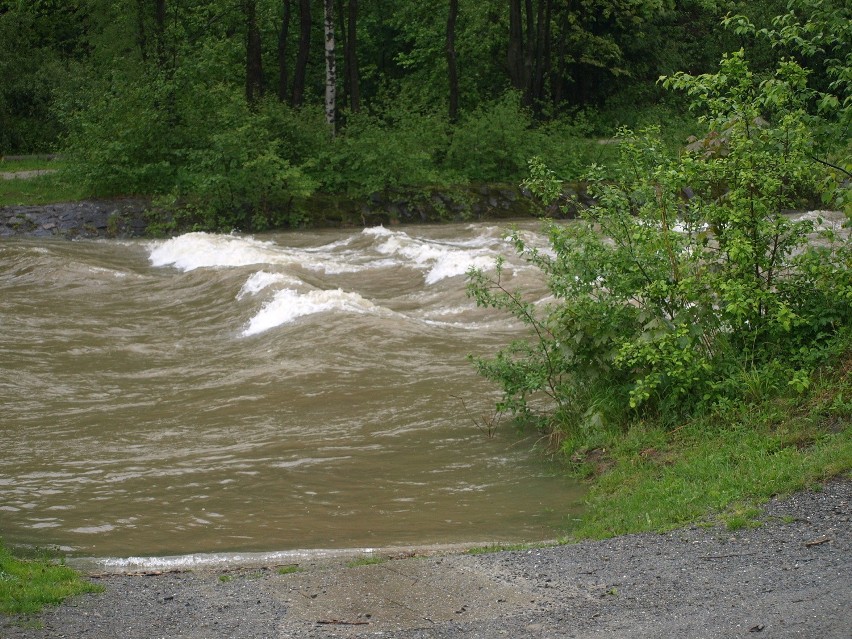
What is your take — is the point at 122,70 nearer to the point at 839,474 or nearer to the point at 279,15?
the point at 279,15

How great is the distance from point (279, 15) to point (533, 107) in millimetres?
10878

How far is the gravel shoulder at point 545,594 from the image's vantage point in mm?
5383

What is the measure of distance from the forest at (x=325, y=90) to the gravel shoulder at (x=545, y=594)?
74.5 ft

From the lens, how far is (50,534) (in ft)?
27.2

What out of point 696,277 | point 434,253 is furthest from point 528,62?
point 696,277

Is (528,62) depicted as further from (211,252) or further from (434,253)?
(211,252)

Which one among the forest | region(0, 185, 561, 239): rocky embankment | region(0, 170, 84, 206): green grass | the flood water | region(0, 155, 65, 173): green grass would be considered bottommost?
the flood water

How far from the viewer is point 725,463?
796 cm

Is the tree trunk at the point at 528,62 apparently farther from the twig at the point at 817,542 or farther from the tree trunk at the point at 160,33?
the twig at the point at 817,542

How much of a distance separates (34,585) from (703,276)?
599 cm

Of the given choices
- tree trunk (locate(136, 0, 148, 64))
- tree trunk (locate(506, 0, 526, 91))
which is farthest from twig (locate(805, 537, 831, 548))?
tree trunk (locate(136, 0, 148, 64))

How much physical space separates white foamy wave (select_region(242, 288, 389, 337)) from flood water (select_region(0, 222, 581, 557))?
0.16ft

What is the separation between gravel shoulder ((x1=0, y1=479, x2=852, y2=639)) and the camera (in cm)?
538

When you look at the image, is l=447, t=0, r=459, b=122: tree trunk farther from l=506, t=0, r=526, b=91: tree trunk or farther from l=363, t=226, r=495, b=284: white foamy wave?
l=363, t=226, r=495, b=284: white foamy wave
